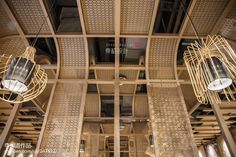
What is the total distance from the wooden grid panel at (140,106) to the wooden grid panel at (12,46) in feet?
10.8

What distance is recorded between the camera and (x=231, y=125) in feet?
27.2

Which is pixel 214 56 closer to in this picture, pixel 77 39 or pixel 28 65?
pixel 28 65

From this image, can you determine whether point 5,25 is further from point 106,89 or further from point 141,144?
point 141,144

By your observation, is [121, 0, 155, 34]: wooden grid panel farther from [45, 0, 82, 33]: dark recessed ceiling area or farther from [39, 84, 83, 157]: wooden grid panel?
[39, 84, 83, 157]: wooden grid panel

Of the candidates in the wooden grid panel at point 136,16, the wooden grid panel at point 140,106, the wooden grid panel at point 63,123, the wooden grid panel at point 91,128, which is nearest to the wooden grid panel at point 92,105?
the wooden grid panel at point 91,128

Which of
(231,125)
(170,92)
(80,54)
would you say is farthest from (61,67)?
(231,125)

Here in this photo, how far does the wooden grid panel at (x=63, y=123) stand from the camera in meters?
2.85

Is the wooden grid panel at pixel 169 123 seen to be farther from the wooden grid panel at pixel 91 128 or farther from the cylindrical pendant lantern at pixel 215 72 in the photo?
the wooden grid panel at pixel 91 128

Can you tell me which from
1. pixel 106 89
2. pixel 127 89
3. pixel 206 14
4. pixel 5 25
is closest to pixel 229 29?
pixel 206 14

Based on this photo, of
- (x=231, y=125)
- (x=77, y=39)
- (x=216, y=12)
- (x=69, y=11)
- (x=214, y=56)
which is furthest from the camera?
(x=231, y=125)

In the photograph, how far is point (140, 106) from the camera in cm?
530

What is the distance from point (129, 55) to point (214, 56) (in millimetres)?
2767

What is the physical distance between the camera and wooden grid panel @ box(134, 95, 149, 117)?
5.27 meters

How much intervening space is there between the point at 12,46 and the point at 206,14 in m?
3.72
